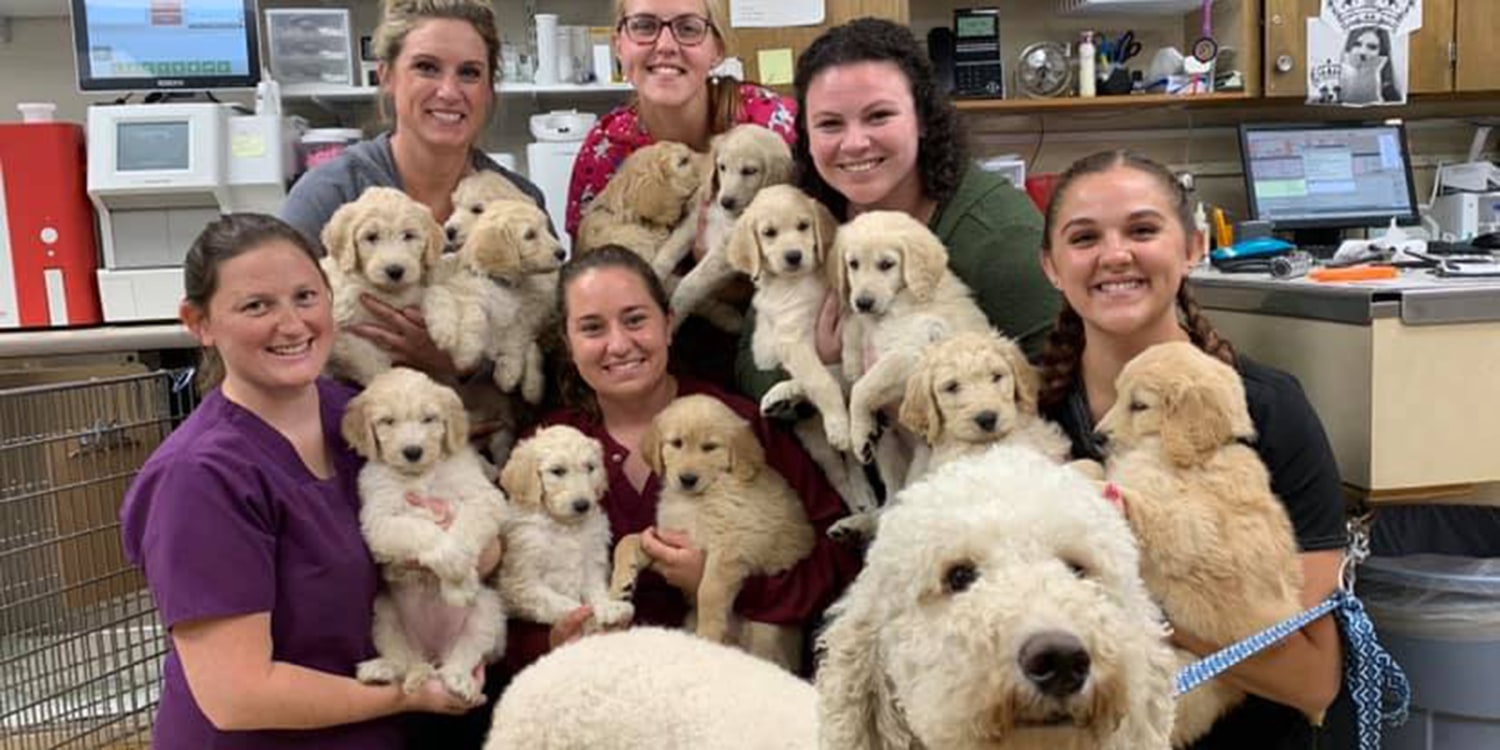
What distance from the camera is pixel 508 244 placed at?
233cm

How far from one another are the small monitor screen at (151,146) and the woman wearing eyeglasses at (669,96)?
1.48 metres

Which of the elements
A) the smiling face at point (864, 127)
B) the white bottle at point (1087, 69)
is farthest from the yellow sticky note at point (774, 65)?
the smiling face at point (864, 127)

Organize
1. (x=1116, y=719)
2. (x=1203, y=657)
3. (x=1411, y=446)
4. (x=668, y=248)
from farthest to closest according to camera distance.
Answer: (x=668, y=248)
(x=1411, y=446)
(x=1203, y=657)
(x=1116, y=719)

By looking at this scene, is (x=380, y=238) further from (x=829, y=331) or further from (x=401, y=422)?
(x=829, y=331)

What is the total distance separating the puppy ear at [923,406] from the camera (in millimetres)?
1786

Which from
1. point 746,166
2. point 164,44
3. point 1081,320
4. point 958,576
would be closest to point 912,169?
point 746,166

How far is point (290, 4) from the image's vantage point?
13.6 ft

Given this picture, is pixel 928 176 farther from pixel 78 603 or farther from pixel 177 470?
pixel 78 603

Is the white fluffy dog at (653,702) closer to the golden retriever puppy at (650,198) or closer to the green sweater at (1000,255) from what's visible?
the green sweater at (1000,255)

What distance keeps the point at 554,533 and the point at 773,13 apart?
105 inches

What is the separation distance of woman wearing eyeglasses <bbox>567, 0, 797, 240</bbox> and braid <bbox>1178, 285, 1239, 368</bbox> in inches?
42.8

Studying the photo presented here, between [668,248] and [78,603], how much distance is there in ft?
4.71

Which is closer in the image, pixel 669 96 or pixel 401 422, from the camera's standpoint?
pixel 401 422

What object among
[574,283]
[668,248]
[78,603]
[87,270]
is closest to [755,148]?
[668,248]
